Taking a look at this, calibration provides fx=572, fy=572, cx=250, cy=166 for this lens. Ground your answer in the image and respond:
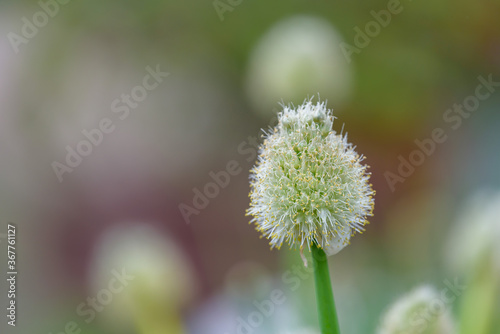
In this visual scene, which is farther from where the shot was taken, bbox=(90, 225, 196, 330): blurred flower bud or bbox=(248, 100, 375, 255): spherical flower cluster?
bbox=(90, 225, 196, 330): blurred flower bud

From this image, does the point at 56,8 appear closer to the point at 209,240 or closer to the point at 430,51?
the point at 209,240

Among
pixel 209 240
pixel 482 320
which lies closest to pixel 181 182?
pixel 209 240

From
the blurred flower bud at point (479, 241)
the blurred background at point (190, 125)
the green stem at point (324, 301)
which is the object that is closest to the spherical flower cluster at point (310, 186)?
the green stem at point (324, 301)

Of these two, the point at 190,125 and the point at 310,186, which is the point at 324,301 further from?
the point at 190,125

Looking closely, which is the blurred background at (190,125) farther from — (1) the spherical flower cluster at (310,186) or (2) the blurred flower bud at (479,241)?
(1) the spherical flower cluster at (310,186)

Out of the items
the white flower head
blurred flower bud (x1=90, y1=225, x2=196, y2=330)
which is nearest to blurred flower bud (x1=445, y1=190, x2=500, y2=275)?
the white flower head

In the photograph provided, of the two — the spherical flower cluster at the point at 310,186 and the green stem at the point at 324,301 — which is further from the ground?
the spherical flower cluster at the point at 310,186

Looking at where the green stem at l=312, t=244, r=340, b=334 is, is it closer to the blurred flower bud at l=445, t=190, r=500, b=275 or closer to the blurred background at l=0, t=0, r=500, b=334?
the blurred flower bud at l=445, t=190, r=500, b=275
